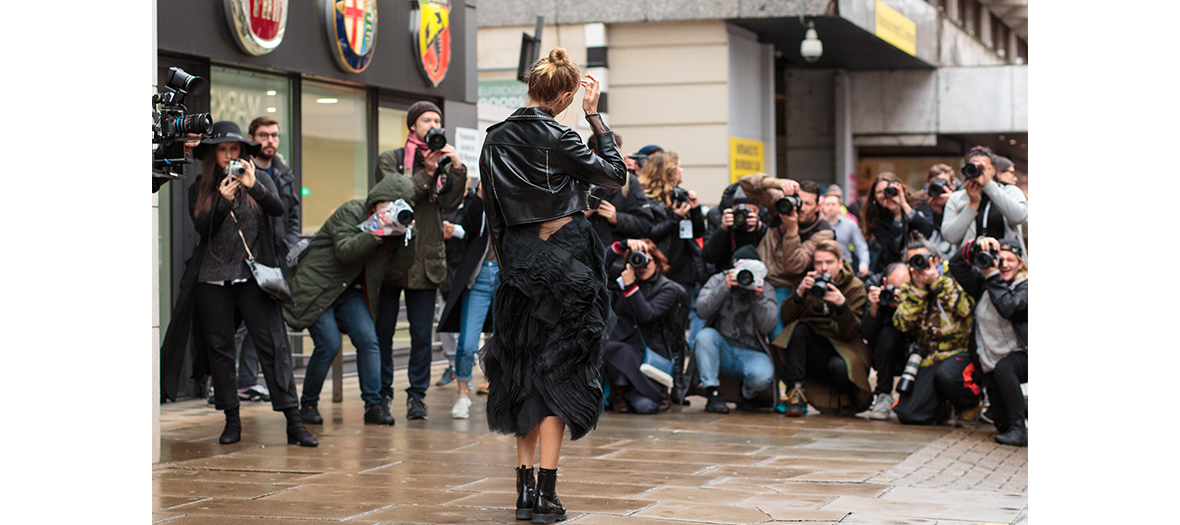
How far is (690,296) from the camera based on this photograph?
9.30 m

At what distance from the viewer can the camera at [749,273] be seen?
8227 mm

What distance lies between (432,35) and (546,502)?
7.57m

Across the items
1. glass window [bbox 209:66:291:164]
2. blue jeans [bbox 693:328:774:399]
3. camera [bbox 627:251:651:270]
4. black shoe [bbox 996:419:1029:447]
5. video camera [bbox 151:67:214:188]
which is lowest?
black shoe [bbox 996:419:1029:447]

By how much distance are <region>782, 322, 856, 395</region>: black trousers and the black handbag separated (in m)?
3.36

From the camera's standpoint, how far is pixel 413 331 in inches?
321

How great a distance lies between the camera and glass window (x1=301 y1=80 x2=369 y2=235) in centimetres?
1057

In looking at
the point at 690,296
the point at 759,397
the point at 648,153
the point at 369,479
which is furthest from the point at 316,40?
the point at 369,479

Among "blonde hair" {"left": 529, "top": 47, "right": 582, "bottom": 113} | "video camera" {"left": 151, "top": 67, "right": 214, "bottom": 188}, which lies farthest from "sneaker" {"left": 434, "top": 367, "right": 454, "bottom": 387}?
"blonde hair" {"left": 529, "top": 47, "right": 582, "bottom": 113}

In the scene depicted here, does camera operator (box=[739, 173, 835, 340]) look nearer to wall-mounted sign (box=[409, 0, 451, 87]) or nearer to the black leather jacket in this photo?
the black leather jacket

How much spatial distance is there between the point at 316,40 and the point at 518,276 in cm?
599

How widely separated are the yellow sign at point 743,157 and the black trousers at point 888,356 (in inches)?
375

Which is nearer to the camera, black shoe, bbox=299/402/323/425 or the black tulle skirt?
the black tulle skirt

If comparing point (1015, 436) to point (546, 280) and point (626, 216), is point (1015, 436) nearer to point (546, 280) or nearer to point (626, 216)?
point (626, 216)

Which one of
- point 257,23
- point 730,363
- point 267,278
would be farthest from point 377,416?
→ point 257,23
